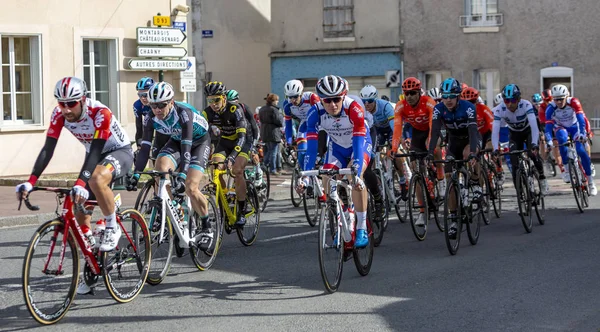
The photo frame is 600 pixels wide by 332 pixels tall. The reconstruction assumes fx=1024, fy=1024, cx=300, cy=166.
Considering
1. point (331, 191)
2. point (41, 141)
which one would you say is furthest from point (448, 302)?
point (41, 141)

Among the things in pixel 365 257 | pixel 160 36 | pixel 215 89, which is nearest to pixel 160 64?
pixel 160 36

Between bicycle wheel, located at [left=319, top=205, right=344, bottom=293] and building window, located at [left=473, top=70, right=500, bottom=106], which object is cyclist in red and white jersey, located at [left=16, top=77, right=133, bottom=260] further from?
building window, located at [left=473, top=70, right=500, bottom=106]

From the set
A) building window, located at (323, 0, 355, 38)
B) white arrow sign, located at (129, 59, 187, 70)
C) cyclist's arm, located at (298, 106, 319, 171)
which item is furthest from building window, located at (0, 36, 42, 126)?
building window, located at (323, 0, 355, 38)

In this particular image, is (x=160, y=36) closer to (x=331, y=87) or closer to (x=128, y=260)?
(x=331, y=87)

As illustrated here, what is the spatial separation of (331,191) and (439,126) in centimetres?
345

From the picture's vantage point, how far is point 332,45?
125 feet

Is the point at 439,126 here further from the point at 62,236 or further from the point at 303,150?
the point at 62,236

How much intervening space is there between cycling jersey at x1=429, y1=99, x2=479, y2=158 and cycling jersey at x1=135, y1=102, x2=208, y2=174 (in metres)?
3.05

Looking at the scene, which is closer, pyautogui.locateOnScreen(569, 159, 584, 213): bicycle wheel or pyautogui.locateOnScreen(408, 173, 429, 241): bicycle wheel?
pyautogui.locateOnScreen(408, 173, 429, 241): bicycle wheel

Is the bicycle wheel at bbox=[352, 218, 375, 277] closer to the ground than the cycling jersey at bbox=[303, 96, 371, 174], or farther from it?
closer to the ground

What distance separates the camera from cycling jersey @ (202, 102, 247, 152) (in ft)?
39.8

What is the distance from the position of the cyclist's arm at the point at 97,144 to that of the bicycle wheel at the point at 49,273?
49 cm

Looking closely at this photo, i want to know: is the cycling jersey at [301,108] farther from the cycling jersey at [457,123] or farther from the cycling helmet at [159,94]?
the cycling helmet at [159,94]

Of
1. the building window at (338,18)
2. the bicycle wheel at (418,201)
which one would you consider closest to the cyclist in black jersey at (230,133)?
the bicycle wheel at (418,201)
